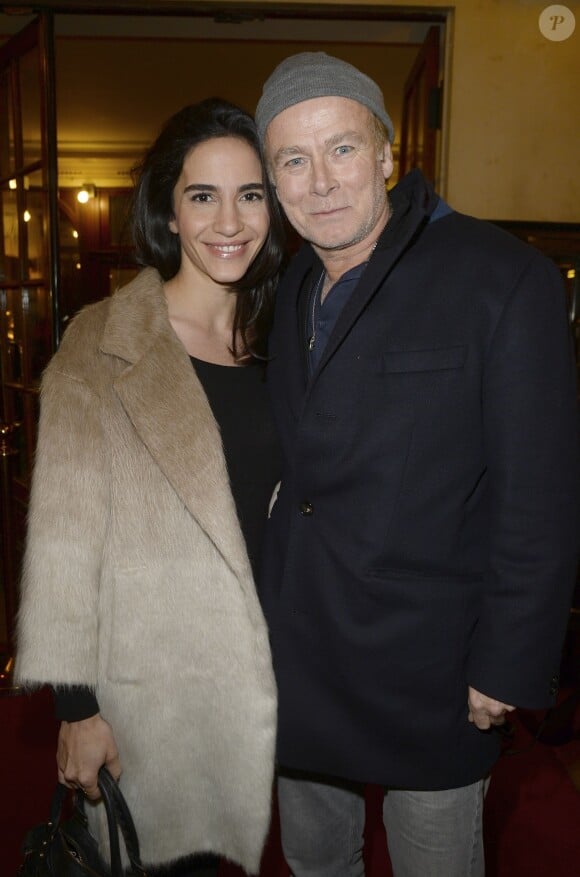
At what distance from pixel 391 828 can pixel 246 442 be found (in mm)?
834

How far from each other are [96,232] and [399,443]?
27.0 ft

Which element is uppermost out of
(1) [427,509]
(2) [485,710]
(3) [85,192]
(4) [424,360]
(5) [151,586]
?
(3) [85,192]

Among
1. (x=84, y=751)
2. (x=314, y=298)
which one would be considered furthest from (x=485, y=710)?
(x=314, y=298)

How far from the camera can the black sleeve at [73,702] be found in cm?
130

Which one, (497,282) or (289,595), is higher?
(497,282)

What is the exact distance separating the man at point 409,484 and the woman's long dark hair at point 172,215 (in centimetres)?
14

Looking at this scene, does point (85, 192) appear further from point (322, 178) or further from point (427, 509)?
point (427, 509)

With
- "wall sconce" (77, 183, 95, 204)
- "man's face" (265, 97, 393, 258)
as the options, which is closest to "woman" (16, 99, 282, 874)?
"man's face" (265, 97, 393, 258)

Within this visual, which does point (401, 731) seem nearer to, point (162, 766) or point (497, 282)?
point (162, 766)

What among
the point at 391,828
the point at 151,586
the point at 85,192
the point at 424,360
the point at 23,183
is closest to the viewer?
the point at 424,360

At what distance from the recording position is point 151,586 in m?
1.30

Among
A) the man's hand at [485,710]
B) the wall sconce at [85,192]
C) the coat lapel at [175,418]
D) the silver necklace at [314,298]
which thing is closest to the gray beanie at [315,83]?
the silver necklace at [314,298]

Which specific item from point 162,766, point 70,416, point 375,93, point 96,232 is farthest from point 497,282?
point 96,232

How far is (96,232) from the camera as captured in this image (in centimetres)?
862
